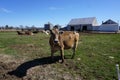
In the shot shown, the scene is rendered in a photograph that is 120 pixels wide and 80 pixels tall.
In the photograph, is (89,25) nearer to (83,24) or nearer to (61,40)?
(83,24)

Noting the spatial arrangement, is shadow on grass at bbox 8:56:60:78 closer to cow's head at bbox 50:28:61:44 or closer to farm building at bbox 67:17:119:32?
cow's head at bbox 50:28:61:44

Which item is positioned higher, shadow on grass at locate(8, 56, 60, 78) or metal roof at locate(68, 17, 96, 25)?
metal roof at locate(68, 17, 96, 25)

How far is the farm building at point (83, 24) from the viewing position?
205ft

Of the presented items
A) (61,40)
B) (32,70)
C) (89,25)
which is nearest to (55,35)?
(61,40)

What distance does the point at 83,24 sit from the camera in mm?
63938

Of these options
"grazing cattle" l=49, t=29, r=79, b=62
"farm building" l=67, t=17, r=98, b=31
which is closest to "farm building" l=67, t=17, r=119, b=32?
"farm building" l=67, t=17, r=98, b=31

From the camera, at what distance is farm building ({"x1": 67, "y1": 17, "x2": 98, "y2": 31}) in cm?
6240

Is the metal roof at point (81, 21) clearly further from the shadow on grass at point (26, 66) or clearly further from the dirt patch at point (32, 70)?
the dirt patch at point (32, 70)

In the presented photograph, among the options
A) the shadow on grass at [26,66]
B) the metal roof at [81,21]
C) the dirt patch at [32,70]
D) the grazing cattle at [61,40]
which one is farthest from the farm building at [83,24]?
the dirt patch at [32,70]

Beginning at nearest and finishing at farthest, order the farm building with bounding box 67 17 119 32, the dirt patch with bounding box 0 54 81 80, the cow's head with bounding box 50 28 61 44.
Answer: the dirt patch with bounding box 0 54 81 80
the cow's head with bounding box 50 28 61 44
the farm building with bounding box 67 17 119 32

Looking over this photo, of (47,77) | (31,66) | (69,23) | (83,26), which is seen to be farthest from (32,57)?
(69,23)

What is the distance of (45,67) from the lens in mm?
8000

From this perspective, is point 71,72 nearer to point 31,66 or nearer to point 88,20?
point 31,66

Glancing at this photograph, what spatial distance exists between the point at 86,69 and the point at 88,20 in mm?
57647
